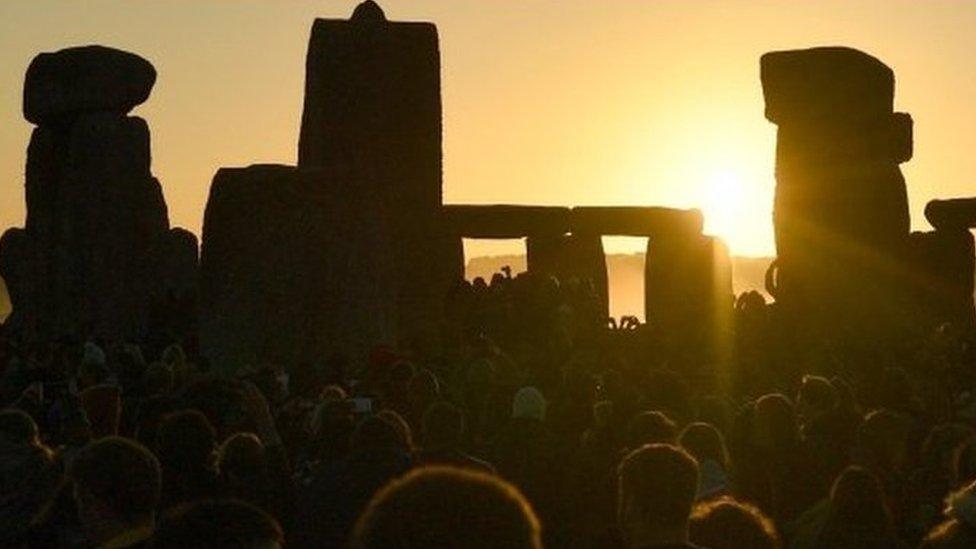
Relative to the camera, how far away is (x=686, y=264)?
35281 mm

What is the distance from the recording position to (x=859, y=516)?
588 cm

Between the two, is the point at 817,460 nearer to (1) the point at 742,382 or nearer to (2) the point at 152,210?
(1) the point at 742,382

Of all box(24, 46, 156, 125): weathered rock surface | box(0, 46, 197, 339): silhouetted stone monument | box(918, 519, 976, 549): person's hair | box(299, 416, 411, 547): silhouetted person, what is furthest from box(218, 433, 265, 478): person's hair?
box(24, 46, 156, 125): weathered rock surface

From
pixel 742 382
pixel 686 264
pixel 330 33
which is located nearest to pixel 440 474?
pixel 742 382

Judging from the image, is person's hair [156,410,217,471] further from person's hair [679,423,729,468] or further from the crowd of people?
person's hair [679,423,729,468]

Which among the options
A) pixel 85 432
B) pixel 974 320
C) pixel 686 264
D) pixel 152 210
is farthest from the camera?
pixel 686 264

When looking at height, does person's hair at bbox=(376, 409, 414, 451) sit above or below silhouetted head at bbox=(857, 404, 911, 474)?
above

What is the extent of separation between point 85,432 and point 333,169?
398 inches

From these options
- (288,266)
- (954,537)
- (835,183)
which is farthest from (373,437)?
(835,183)

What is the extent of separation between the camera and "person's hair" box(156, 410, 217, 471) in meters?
6.04

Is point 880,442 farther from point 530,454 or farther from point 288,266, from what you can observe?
point 288,266

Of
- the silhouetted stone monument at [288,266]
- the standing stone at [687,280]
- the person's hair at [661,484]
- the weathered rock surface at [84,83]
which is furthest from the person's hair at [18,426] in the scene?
the standing stone at [687,280]

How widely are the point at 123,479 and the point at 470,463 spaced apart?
1.45 m

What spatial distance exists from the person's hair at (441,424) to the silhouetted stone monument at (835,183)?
68.3 ft
